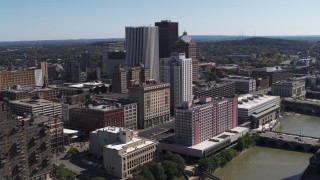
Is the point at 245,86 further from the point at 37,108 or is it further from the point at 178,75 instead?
the point at 37,108

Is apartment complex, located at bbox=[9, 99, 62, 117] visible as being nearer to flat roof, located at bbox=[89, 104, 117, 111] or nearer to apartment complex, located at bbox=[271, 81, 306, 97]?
flat roof, located at bbox=[89, 104, 117, 111]

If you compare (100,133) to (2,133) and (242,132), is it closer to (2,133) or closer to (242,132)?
(2,133)

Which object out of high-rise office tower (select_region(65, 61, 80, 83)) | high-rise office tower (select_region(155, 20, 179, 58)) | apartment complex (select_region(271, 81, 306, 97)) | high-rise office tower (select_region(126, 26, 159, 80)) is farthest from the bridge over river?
high-rise office tower (select_region(65, 61, 80, 83))

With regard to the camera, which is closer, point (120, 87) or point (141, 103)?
point (141, 103)

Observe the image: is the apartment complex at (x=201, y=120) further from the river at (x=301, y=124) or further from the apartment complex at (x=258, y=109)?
the river at (x=301, y=124)

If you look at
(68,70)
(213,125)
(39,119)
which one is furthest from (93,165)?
(68,70)
